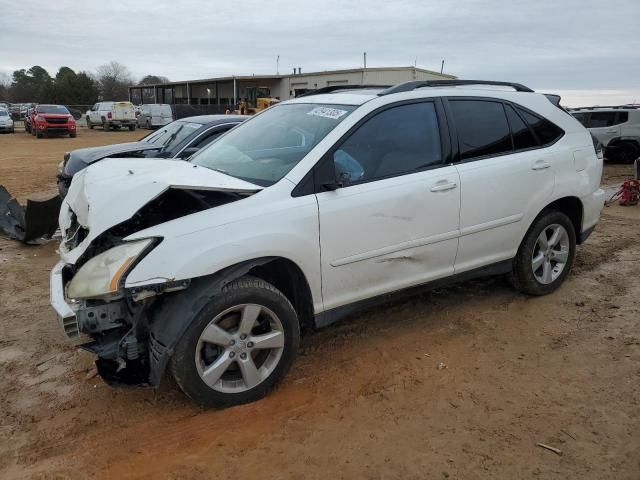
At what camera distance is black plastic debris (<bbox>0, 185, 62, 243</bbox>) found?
6.67 meters

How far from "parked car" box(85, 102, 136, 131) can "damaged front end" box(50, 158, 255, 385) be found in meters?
34.5

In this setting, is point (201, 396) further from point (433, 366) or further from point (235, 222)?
point (433, 366)

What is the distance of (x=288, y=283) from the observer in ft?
11.0

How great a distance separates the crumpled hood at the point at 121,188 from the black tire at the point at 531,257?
8.16ft

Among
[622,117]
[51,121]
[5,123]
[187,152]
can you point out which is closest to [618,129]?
[622,117]

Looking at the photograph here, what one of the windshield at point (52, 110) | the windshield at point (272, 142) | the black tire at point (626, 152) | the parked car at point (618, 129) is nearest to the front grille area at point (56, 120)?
the windshield at point (52, 110)

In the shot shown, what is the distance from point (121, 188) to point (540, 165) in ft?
10.6

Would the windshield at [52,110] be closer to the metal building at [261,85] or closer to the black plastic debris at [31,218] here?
the metal building at [261,85]

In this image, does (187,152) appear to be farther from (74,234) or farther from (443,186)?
(443,186)

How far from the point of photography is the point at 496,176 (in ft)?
13.2

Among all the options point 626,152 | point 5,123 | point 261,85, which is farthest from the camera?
point 261,85

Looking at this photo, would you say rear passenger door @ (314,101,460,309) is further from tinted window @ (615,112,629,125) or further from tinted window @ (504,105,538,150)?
tinted window @ (615,112,629,125)

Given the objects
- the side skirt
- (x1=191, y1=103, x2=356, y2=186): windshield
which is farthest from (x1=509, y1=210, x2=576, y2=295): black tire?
(x1=191, y1=103, x2=356, y2=186): windshield

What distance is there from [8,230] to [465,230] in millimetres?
6145
